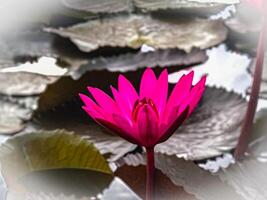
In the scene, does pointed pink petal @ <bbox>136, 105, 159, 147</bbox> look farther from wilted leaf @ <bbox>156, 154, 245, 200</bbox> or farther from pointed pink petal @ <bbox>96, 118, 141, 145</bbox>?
wilted leaf @ <bbox>156, 154, 245, 200</bbox>

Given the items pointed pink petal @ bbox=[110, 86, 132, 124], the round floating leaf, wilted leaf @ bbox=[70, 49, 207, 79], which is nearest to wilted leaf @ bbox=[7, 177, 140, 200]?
the round floating leaf

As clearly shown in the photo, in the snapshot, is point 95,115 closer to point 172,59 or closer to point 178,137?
point 178,137

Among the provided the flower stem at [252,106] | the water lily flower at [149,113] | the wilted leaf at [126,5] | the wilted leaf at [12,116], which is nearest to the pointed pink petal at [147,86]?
the water lily flower at [149,113]

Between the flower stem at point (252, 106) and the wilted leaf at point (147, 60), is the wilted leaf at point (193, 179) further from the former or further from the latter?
the wilted leaf at point (147, 60)

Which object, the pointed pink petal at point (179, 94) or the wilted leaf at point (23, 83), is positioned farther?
the wilted leaf at point (23, 83)

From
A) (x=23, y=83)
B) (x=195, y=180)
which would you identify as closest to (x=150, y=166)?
(x=195, y=180)

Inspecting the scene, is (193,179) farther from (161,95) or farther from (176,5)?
(176,5)
